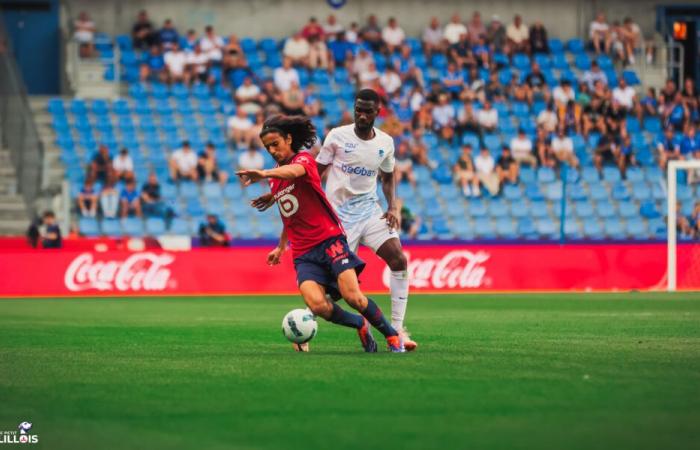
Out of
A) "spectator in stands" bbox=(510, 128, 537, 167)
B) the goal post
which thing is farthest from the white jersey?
"spectator in stands" bbox=(510, 128, 537, 167)

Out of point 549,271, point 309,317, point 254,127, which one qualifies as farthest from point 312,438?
point 254,127

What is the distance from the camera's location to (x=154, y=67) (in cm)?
3319

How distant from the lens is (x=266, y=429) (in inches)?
274

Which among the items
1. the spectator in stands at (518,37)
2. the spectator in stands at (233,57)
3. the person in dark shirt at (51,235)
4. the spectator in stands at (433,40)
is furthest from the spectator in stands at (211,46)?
the person in dark shirt at (51,235)

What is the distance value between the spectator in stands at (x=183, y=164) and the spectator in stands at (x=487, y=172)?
681cm

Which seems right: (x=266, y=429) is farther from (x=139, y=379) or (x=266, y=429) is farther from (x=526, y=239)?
(x=526, y=239)

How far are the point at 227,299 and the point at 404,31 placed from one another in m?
16.0

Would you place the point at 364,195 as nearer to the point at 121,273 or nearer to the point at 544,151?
the point at 121,273

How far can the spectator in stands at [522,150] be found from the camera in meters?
32.5

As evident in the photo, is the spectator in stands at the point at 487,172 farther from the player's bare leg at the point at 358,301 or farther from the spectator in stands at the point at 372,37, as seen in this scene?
the player's bare leg at the point at 358,301

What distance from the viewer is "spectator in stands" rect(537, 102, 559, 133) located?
3344 cm

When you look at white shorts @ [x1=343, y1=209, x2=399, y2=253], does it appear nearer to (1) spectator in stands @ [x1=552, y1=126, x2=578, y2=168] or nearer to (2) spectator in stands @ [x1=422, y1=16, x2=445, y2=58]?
(1) spectator in stands @ [x1=552, y1=126, x2=578, y2=168]

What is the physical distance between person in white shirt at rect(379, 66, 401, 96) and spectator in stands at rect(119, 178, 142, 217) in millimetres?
7464

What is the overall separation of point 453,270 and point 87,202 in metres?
8.16
